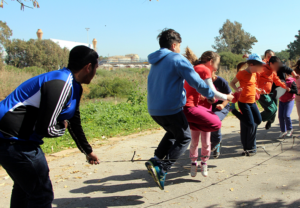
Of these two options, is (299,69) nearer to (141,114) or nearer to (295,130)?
(295,130)

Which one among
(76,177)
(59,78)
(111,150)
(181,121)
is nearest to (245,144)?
(181,121)

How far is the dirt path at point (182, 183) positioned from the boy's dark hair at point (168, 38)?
200 centimetres

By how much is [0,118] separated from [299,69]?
6582 millimetres

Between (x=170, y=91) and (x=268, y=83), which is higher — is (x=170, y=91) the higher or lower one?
the lower one

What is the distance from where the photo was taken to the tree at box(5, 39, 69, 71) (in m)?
32.9

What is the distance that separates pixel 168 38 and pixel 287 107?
4.22 metres

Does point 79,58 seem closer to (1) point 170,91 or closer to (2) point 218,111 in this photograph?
(1) point 170,91

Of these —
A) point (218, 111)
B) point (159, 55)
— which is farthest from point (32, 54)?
point (159, 55)

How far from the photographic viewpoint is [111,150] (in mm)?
6000

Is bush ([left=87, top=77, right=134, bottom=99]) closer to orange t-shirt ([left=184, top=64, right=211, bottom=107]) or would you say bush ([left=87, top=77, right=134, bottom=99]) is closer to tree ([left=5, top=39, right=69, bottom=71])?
orange t-shirt ([left=184, top=64, right=211, bottom=107])

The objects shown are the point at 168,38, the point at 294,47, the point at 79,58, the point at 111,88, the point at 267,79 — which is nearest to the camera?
the point at 79,58

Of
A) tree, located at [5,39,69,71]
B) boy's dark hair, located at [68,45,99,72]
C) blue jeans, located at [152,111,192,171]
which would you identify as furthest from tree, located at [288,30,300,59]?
boy's dark hair, located at [68,45,99,72]

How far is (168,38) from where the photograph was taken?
3592 millimetres

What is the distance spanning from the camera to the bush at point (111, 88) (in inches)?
718
